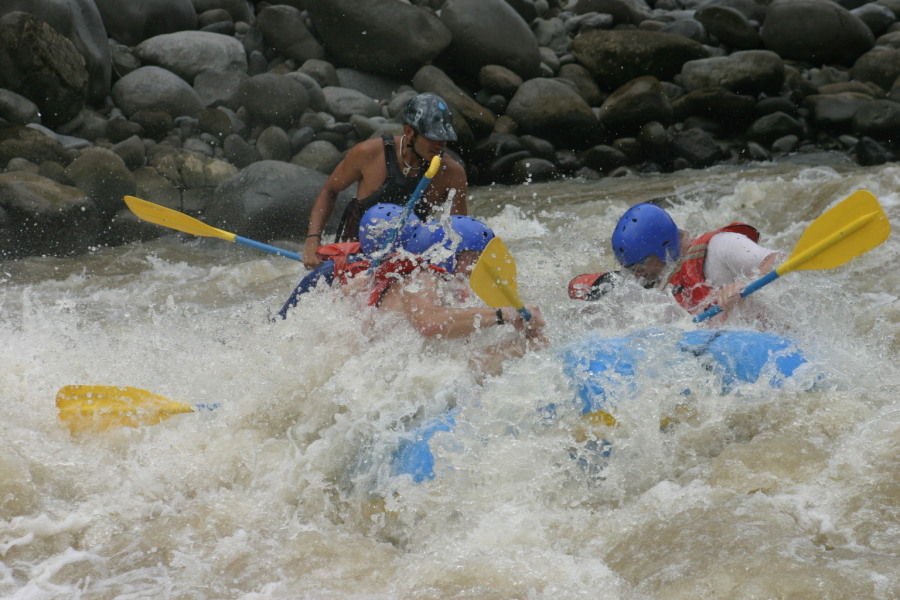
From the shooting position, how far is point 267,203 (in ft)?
26.8

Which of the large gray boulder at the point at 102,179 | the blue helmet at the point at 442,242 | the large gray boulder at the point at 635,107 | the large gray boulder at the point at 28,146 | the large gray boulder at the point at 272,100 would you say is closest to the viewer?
the blue helmet at the point at 442,242

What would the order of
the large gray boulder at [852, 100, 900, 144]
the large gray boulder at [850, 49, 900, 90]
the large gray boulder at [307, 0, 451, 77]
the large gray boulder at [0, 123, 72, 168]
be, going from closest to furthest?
the large gray boulder at [0, 123, 72, 168]
the large gray boulder at [852, 100, 900, 144]
the large gray boulder at [307, 0, 451, 77]
the large gray boulder at [850, 49, 900, 90]

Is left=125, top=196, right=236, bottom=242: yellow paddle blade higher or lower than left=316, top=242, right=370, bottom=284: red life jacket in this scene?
lower

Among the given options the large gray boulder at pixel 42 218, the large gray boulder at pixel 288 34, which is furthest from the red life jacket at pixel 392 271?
the large gray boulder at pixel 288 34

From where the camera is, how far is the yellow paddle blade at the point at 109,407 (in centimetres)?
372

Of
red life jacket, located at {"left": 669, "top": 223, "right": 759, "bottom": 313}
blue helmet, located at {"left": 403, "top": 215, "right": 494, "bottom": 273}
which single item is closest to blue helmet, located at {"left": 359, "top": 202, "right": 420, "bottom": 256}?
blue helmet, located at {"left": 403, "top": 215, "right": 494, "bottom": 273}

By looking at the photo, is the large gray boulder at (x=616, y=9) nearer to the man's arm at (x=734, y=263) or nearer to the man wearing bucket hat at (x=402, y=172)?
the man wearing bucket hat at (x=402, y=172)

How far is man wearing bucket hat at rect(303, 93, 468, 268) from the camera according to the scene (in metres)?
5.09

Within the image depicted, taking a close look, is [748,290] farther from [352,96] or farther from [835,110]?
[835,110]

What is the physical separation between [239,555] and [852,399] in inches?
92.0

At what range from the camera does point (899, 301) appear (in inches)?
199

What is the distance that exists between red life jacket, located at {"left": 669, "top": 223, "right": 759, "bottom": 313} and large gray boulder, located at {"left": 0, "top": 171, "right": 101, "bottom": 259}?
Result: 5.44 m

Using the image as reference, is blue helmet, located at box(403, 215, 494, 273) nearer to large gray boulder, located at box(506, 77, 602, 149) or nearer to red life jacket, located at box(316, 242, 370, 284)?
red life jacket, located at box(316, 242, 370, 284)

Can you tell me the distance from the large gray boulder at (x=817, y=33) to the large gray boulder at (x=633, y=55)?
1864mm
